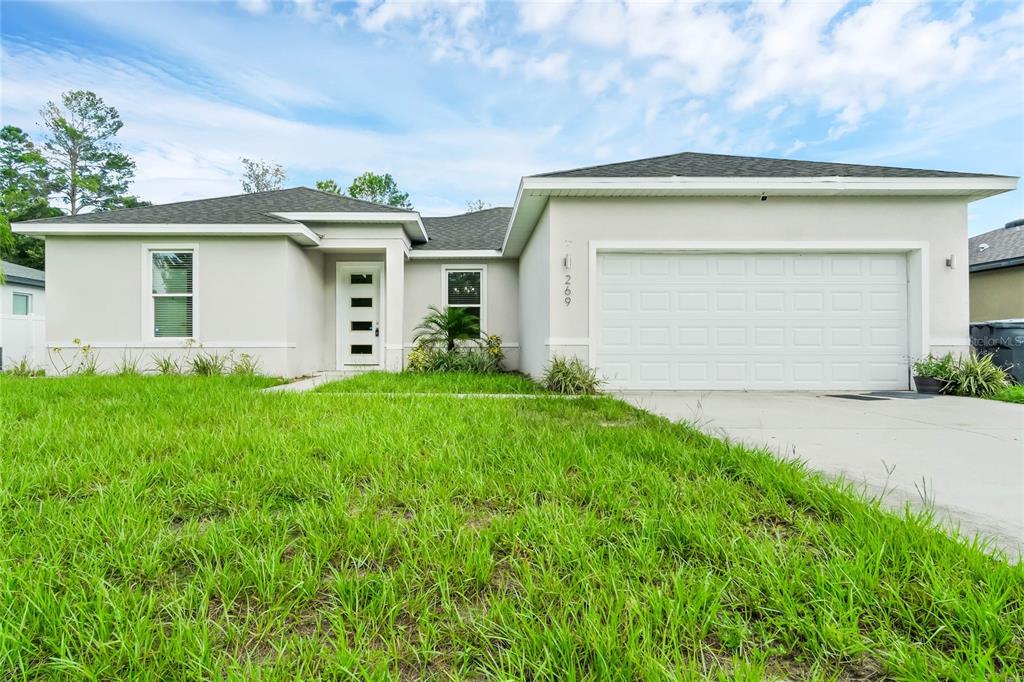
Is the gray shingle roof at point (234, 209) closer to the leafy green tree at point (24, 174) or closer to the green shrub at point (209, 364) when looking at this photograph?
the green shrub at point (209, 364)

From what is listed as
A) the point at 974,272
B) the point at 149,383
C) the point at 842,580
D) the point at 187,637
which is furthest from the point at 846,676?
the point at 974,272

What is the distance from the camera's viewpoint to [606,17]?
8391mm

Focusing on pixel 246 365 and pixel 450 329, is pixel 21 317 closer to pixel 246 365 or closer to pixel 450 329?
pixel 246 365

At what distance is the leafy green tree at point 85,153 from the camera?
24.0m

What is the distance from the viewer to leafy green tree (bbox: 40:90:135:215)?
78.8ft

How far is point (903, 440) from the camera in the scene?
11.2 feet

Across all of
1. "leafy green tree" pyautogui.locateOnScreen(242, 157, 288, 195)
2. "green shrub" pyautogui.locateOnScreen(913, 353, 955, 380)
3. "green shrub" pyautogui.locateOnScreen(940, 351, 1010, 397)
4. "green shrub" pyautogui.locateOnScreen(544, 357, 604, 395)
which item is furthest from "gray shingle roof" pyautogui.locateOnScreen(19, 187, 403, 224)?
"leafy green tree" pyautogui.locateOnScreen(242, 157, 288, 195)

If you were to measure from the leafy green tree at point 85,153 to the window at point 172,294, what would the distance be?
2473 cm

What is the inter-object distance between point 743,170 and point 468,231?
6.73 meters

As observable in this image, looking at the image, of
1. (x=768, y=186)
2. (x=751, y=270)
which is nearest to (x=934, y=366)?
(x=751, y=270)

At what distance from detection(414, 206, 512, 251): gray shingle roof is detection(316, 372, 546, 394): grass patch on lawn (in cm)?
392

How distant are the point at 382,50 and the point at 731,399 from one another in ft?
38.5

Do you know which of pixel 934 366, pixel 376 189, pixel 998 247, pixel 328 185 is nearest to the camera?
pixel 934 366

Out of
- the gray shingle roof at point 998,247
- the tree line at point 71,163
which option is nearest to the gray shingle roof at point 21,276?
the tree line at point 71,163
